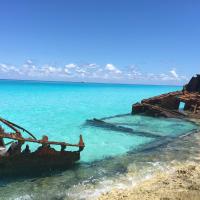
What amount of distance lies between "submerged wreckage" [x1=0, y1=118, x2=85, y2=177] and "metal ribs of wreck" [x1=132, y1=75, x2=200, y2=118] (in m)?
17.4

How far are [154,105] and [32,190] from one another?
21.3 metres

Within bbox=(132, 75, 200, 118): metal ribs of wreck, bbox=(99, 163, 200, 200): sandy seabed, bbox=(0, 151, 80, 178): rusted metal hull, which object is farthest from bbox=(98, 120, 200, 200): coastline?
bbox=(132, 75, 200, 118): metal ribs of wreck

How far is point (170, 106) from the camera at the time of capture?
102 feet

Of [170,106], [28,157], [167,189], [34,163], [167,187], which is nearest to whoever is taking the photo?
[167,189]

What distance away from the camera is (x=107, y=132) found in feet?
72.8

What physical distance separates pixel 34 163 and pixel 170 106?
69.7ft

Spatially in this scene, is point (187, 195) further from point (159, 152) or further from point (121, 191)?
point (159, 152)

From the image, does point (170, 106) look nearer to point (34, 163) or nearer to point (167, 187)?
point (167, 187)

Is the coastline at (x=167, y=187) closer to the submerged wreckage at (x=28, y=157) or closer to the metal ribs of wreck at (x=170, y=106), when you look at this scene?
the submerged wreckage at (x=28, y=157)

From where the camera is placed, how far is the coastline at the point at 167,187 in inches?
381

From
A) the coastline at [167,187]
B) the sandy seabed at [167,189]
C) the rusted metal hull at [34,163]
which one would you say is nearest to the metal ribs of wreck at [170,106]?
the coastline at [167,187]

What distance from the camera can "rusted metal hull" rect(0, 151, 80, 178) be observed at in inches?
464

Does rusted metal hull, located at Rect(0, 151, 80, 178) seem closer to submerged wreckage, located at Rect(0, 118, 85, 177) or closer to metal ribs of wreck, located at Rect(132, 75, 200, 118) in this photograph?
submerged wreckage, located at Rect(0, 118, 85, 177)

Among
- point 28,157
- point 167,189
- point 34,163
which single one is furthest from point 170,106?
point 28,157
